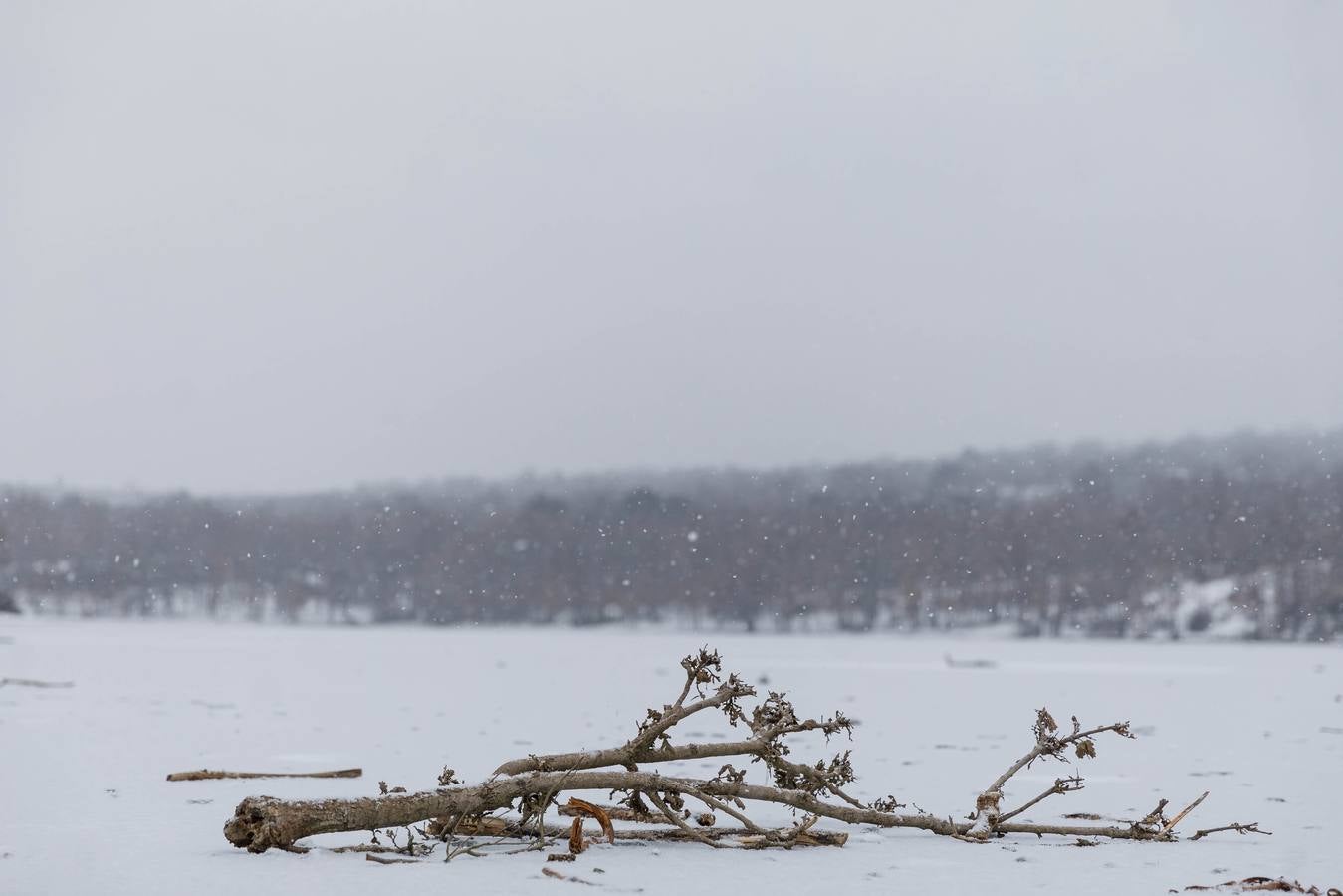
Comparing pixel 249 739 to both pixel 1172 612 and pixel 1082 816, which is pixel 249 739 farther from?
pixel 1172 612

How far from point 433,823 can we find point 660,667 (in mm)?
27027

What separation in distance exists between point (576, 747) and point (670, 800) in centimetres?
460

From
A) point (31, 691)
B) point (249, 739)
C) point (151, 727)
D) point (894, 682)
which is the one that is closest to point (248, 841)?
point (249, 739)

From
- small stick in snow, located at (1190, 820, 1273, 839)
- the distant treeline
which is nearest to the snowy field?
small stick in snow, located at (1190, 820, 1273, 839)

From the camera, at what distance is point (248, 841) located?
6.09 m

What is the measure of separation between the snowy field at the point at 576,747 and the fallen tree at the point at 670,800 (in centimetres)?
13

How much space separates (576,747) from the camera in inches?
448

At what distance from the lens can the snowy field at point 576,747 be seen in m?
5.82

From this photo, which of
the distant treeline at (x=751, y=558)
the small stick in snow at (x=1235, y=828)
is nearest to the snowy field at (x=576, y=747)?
the small stick in snow at (x=1235, y=828)

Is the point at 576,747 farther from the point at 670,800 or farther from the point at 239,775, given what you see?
the point at 670,800

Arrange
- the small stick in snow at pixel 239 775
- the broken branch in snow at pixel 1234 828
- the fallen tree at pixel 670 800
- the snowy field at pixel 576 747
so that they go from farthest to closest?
1. the small stick in snow at pixel 239 775
2. the broken branch in snow at pixel 1234 828
3. the fallen tree at pixel 670 800
4. the snowy field at pixel 576 747

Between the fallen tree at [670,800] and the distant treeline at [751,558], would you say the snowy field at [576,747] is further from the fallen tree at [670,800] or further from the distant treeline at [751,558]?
the distant treeline at [751,558]

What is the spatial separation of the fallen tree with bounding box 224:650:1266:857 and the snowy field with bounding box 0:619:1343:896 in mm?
129

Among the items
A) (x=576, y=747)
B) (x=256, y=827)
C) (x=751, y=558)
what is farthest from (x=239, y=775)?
(x=751, y=558)
